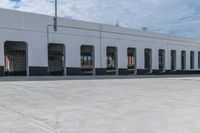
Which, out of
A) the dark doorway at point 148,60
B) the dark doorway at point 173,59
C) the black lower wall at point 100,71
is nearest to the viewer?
the black lower wall at point 100,71

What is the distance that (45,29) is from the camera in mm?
28516

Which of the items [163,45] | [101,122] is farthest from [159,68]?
[101,122]

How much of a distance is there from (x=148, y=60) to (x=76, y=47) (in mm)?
14048

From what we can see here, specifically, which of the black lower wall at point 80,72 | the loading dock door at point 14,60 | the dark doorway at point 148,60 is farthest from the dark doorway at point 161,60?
the loading dock door at point 14,60

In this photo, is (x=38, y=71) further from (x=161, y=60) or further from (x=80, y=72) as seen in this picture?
(x=161, y=60)

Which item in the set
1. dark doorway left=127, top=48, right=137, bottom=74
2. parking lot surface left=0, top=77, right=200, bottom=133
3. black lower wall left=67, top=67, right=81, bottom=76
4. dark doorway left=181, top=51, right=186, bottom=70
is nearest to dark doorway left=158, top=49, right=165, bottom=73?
dark doorway left=127, top=48, right=137, bottom=74

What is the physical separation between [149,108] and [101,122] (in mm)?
2846

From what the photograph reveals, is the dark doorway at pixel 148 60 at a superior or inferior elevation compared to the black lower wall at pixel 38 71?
superior

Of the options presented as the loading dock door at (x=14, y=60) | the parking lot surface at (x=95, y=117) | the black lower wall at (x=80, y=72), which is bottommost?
the parking lot surface at (x=95, y=117)

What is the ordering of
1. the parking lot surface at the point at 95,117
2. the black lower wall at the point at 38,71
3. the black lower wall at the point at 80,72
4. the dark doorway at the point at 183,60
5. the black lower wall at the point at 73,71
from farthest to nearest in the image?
the dark doorway at the point at 183,60
the black lower wall at the point at 73,71
the black lower wall at the point at 80,72
the black lower wall at the point at 38,71
the parking lot surface at the point at 95,117

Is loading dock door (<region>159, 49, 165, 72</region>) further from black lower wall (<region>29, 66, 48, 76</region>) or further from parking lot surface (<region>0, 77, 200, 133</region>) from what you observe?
parking lot surface (<region>0, 77, 200, 133</region>)

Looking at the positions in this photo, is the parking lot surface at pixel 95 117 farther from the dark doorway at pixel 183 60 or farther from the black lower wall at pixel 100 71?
the dark doorway at pixel 183 60

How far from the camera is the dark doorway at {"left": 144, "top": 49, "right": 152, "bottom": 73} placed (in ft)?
137

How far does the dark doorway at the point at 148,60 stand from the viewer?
41.6 metres
